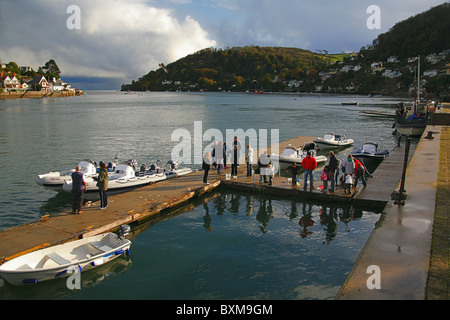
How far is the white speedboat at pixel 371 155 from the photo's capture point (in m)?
25.0

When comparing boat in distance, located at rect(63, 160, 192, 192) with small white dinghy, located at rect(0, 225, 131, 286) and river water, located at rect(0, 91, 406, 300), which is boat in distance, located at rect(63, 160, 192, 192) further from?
small white dinghy, located at rect(0, 225, 131, 286)

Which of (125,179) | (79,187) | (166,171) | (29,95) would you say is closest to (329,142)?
(166,171)

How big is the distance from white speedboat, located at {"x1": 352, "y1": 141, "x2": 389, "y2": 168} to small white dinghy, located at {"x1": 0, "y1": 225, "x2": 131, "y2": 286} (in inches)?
744

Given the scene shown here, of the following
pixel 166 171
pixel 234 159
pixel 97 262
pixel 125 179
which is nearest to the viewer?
pixel 97 262

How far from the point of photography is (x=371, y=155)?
2491cm

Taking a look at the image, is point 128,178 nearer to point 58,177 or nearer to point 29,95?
point 58,177

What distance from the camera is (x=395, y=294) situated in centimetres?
717

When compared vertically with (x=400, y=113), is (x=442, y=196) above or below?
below

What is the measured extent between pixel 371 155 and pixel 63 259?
21.5m

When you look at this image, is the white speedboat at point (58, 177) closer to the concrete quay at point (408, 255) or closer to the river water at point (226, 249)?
the river water at point (226, 249)
